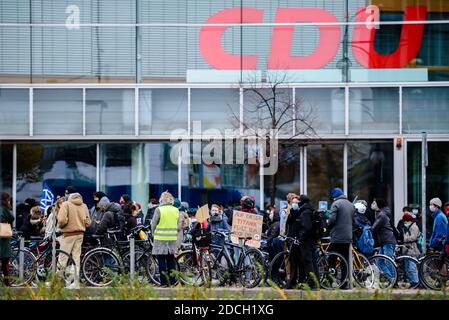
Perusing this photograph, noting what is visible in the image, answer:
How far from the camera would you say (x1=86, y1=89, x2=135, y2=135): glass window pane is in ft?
84.6

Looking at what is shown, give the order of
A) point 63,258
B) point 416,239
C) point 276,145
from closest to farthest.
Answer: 1. point 63,258
2. point 416,239
3. point 276,145

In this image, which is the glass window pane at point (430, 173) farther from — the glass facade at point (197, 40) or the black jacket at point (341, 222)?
the black jacket at point (341, 222)

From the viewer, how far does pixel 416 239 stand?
1917cm

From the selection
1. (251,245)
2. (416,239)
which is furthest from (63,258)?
(416,239)

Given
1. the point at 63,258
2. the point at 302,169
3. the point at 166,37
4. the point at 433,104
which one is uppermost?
the point at 166,37

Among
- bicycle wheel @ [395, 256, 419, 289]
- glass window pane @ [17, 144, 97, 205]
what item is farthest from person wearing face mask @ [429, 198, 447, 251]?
glass window pane @ [17, 144, 97, 205]

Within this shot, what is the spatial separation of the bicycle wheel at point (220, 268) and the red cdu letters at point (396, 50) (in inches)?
396

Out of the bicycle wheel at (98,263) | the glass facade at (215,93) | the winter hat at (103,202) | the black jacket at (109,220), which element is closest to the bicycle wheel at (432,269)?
the bicycle wheel at (98,263)

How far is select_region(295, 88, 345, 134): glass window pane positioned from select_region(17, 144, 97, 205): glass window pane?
19.6 feet

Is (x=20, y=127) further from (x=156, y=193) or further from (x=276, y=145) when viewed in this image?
(x=276, y=145)

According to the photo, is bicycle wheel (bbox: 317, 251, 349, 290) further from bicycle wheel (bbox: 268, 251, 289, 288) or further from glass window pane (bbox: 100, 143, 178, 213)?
glass window pane (bbox: 100, 143, 178, 213)

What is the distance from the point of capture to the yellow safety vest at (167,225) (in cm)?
1711
